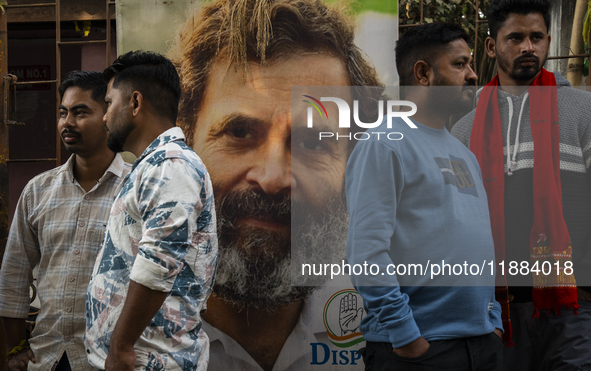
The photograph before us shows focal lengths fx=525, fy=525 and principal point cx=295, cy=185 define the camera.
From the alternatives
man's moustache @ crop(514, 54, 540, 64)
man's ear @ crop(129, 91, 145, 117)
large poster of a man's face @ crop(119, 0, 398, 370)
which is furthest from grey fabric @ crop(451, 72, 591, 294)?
man's ear @ crop(129, 91, 145, 117)

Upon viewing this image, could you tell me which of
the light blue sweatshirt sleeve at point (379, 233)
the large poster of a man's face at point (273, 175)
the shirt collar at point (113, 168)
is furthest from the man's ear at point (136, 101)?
the large poster of a man's face at point (273, 175)

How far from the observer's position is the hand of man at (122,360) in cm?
171

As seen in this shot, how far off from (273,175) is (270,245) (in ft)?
1.46

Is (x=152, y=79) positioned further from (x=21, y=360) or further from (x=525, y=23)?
(x=525, y=23)

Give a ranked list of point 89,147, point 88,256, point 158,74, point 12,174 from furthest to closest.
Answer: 1. point 12,174
2. point 89,147
3. point 88,256
4. point 158,74

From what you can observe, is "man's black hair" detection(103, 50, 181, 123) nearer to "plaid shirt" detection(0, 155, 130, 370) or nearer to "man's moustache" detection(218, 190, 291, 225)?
"plaid shirt" detection(0, 155, 130, 370)

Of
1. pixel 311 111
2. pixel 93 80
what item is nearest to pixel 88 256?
pixel 93 80

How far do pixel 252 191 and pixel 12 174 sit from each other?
5.86 metres

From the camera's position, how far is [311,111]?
328cm

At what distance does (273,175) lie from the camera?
3305 millimetres

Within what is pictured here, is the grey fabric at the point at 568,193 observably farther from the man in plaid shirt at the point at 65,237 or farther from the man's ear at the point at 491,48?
the man in plaid shirt at the point at 65,237

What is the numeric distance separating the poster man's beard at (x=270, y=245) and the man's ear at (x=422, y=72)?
892 millimetres

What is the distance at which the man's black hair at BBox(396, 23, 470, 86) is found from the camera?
2768mm

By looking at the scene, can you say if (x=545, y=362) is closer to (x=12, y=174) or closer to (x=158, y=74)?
(x=158, y=74)
